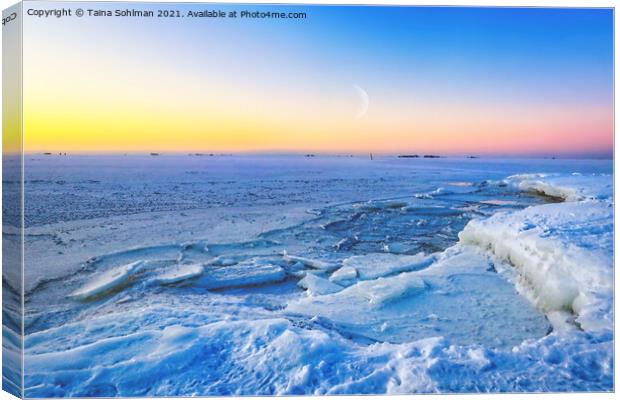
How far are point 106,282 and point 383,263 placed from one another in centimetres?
274

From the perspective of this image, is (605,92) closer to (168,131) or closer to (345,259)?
(345,259)

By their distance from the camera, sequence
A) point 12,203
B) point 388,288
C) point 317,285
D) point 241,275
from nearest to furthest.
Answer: point 12,203 → point 388,288 → point 317,285 → point 241,275

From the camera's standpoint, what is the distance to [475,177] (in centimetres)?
1183

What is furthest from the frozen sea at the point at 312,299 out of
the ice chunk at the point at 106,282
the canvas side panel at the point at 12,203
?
the canvas side panel at the point at 12,203

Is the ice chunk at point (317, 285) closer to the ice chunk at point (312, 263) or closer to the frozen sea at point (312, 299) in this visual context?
the frozen sea at point (312, 299)

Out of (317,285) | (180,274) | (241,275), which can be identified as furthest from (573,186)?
(180,274)

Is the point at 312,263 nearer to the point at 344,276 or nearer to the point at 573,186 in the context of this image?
the point at 344,276

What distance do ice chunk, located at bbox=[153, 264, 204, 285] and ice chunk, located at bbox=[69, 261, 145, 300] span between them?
272 mm

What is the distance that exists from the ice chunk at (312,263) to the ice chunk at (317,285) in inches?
13.6

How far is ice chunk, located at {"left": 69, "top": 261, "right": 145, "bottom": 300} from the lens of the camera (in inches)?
167

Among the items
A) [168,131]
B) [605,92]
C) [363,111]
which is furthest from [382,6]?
[168,131]

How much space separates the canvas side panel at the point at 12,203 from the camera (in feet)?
10.2

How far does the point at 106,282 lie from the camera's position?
4402 millimetres

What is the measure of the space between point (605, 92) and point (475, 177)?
846 cm
